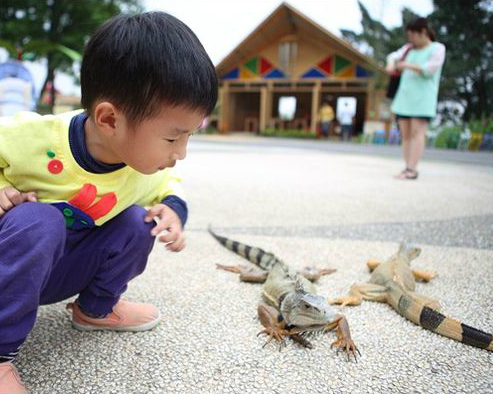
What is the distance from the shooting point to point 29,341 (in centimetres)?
142

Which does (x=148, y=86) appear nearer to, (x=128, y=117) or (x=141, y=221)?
(x=128, y=117)

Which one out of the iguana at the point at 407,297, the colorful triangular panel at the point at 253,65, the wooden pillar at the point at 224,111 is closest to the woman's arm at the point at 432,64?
the iguana at the point at 407,297

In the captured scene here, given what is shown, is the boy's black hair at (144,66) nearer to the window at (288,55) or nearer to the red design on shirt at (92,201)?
the red design on shirt at (92,201)

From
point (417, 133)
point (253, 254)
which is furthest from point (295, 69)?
point (253, 254)

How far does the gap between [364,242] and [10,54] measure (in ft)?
22.8

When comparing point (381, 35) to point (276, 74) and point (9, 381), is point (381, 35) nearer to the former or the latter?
point (276, 74)

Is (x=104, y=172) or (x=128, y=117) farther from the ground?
(x=128, y=117)

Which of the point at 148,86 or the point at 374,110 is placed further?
the point at 374,110

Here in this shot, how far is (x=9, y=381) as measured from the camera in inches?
42.4

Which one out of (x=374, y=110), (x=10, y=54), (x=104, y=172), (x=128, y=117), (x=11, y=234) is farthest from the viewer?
(x=374, y=110)

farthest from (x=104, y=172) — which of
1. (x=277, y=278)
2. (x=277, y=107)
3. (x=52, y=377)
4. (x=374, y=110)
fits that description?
(x=277, y=107)

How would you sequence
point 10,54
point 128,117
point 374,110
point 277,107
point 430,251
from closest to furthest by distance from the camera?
point 128,117 → point 430,251 → point 10,54 → point 374,110 → point 277,107

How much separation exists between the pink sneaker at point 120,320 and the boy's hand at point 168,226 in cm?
35

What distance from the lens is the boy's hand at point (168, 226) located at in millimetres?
1335
